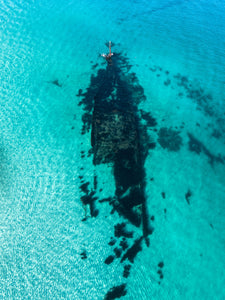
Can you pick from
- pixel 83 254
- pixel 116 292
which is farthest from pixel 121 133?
pixel 116 292

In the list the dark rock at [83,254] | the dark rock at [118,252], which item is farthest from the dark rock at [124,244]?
the dark rock at [83,254]

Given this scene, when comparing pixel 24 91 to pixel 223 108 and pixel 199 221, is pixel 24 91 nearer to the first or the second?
pixel 199 221

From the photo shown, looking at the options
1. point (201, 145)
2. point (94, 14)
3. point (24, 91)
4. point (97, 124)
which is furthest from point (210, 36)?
point (24, 91)

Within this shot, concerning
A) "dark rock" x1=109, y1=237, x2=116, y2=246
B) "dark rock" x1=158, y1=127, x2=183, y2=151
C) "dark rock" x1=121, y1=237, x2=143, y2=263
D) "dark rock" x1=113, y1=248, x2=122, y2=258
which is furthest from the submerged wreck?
"dark rock" x1=113, y1=248, x2=122, y2=258

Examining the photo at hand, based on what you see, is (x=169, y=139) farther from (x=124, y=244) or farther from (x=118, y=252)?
(x=118, y=252)

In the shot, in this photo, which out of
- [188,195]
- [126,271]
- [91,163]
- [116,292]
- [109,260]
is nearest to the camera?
[116,292]

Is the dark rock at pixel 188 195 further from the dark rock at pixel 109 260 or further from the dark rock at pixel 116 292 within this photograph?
the dark rock at pixel 116 292
